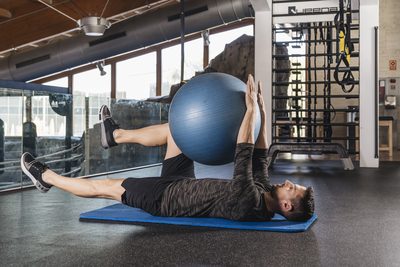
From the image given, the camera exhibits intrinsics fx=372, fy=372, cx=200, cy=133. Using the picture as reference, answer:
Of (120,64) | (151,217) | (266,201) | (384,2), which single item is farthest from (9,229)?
(120,64)

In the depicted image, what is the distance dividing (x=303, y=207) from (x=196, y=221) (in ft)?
2.07

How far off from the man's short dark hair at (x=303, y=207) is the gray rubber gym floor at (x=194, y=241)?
0.10m

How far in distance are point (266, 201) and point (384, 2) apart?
30.8 ft

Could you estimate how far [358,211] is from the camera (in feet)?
8.64

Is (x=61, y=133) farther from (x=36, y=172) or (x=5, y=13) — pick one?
(x=5, y=13)

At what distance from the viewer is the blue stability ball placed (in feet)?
6.73

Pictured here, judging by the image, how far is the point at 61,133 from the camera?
449cm

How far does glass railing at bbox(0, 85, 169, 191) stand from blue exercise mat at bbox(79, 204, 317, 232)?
1.86 m

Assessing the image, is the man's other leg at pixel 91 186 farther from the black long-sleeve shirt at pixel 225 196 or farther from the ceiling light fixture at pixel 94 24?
the ceiling light fixture at pixel 94 24

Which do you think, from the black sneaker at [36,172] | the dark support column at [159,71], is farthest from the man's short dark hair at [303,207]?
the dark support column at [159,71]

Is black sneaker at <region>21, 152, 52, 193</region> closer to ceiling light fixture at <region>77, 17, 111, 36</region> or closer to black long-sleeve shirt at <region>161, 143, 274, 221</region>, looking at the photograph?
black long-sleeve shirt at <region>161, 143, 274, 221</region>

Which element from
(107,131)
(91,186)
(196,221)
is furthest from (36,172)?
(196,221)

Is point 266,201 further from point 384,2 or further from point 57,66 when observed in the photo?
point 384,2

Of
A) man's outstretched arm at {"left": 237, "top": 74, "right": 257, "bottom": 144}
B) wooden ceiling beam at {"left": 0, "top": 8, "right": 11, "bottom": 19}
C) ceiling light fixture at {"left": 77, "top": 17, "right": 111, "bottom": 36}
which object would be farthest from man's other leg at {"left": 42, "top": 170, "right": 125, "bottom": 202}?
wooden ceiling beam at {"left": 0, "top": 8, "right": 11, "bottom": 19}
